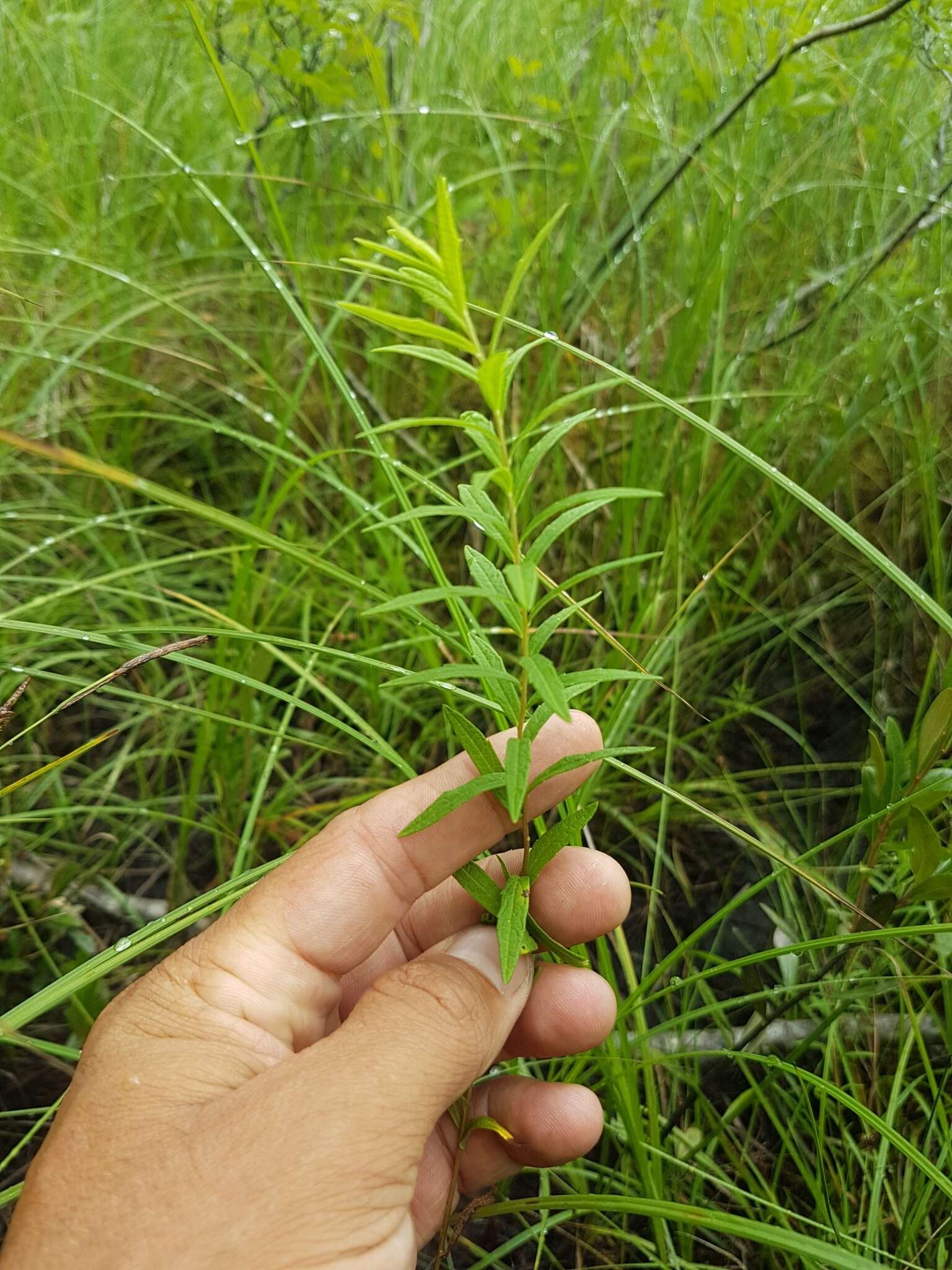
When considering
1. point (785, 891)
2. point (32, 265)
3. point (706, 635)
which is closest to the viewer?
point (785, 891)

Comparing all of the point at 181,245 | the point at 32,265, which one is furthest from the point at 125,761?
the point at 32,265

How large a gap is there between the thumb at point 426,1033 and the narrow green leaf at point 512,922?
0.06m

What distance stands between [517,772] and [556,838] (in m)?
0.15

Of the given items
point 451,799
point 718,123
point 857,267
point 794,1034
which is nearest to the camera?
point 451,799

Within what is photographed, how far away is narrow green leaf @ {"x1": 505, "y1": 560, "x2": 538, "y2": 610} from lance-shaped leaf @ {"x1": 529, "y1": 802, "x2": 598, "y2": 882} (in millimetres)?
237

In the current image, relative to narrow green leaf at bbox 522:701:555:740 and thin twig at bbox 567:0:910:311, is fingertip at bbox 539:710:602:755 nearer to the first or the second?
narrow green leaf at bbox 522:701:555:740

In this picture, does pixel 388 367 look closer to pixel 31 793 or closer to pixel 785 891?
pixel 31 793

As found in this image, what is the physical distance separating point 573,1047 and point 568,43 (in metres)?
3.01

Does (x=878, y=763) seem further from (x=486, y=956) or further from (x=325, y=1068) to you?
(x=325, y=1068)

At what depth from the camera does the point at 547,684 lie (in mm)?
667

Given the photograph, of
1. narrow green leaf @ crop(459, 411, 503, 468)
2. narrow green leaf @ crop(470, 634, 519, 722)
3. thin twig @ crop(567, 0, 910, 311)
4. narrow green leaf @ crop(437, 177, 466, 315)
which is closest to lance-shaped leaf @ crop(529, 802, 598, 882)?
narrow green leaf @ crop(470, 634, 519, 722)

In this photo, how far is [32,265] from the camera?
89.6 inches

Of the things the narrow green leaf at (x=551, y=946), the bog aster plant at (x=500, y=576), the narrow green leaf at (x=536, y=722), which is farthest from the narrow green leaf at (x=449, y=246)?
the narrow green leaf at (x=551, y=946)

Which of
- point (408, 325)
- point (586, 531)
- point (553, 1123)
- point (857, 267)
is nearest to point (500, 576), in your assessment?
point (408, 325)
